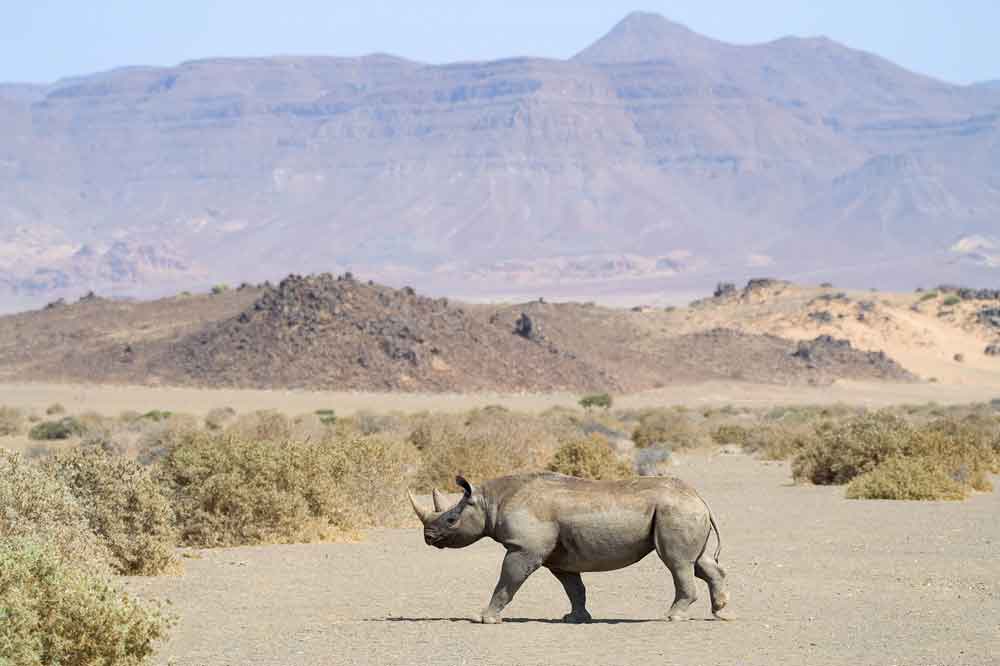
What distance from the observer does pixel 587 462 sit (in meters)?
25.2

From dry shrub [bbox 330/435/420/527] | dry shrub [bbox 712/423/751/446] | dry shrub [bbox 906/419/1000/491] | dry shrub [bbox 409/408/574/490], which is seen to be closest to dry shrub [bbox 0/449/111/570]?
dry shrub [bbox 330/435/420/527]

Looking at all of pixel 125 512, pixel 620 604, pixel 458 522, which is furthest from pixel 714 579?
pixel 125 512

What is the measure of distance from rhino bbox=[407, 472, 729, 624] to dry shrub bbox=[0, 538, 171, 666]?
3281 mm

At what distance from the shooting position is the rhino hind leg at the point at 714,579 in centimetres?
1316

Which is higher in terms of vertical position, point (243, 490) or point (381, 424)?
point (243, 490)

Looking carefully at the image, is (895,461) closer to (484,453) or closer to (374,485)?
(484,453)

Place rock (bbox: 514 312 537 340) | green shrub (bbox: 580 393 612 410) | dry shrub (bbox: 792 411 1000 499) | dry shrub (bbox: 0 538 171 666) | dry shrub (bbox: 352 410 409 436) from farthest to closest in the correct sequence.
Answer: rock (bbox: 514 312 537 340)
green shrub (bbox: 580 393 612 410)
dry shrub (bbox: 352 410 409 436)
dry shrub (bbox: 792 411 1000 499)
dry shrub (bbox: 0 538 171 666)

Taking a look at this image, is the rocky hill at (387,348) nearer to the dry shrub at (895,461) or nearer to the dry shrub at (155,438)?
the dry shrub at (155,438)

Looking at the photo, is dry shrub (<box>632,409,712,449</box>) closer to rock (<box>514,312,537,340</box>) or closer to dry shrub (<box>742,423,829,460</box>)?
dry shrub (<box>742,423,829,460</box>)

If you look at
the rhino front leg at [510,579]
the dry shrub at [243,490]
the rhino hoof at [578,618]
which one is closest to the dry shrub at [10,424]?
the dry shrub at [243,490]

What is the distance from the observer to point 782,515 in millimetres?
22297

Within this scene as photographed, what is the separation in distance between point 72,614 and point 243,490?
8041 mm

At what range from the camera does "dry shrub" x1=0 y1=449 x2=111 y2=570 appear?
41.2 ft

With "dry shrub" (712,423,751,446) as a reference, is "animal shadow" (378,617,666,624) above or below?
above
